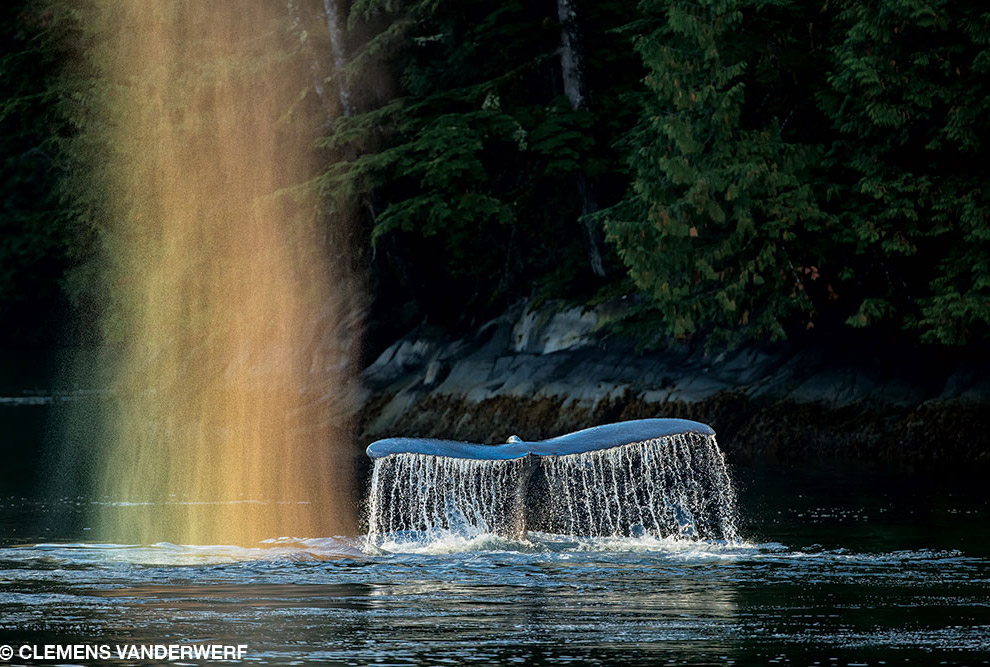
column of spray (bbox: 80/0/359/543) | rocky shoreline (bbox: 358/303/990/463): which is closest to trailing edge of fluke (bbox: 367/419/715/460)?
rocky shoreline (bbox: 358/303/990/463)

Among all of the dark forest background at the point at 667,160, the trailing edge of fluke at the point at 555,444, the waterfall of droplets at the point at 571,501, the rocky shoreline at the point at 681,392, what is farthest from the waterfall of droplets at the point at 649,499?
the dark forest background at the point at 667,160

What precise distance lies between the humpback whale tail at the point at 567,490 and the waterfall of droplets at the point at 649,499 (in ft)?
0.10

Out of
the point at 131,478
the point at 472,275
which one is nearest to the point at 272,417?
the point at 472,275

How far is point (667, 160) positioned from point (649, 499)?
949 cm

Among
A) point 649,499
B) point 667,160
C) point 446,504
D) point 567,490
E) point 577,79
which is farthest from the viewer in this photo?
point 577,79

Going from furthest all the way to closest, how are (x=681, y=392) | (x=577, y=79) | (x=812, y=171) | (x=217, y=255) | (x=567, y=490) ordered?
(x=217, y=255) → (x=577, y=79) → (x=681, y=392) → (x=812, y=171) → (x=567, y=490)

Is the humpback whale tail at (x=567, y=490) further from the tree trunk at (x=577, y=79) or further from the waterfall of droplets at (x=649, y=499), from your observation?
the tree trunk at (x=577, y=79)

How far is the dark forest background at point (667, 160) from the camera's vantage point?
106ft

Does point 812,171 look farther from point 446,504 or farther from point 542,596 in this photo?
point 542,596

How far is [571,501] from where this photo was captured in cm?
3039

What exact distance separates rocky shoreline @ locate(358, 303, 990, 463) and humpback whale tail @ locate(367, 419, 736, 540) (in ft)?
4.28

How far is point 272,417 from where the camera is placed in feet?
149

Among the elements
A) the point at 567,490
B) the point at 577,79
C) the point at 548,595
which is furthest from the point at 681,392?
the point at 548,595

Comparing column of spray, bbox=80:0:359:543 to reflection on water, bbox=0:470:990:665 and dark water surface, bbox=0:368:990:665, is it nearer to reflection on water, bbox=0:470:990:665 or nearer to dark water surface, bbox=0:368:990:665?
dark water surface, bbox=0:368:990:665
